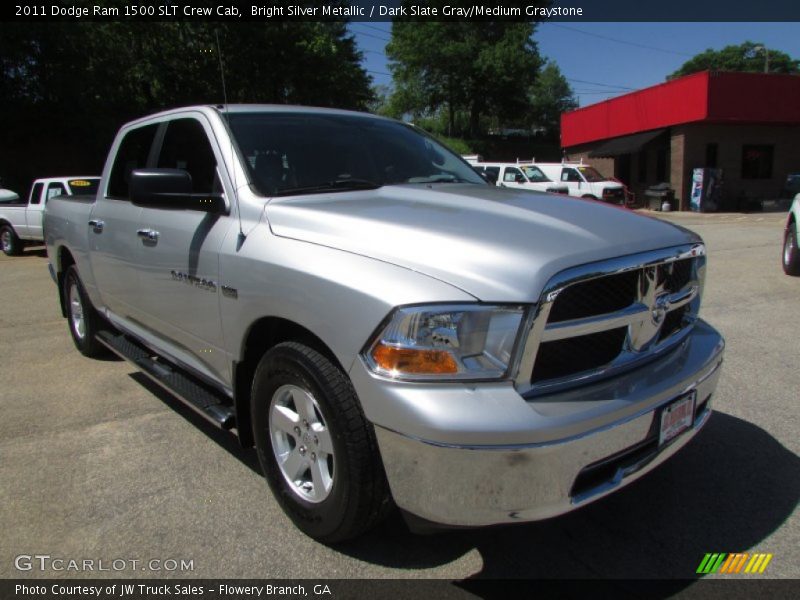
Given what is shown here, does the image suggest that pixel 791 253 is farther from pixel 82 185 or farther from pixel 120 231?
pixel 82 185

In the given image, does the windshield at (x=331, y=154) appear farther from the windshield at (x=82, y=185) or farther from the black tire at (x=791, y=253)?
the windshield at (x=82, y=185)

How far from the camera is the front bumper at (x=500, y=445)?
198cm

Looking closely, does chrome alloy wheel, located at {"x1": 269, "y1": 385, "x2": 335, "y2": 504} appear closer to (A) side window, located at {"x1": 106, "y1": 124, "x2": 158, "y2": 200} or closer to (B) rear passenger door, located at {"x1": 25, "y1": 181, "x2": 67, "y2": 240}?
(A) side window, located at {"x1": 106, "y1": 124, "x2": 158, "y2": 200}

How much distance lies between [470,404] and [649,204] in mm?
26604

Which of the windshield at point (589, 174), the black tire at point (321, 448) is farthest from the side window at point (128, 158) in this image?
the windshield at point (589, 174)

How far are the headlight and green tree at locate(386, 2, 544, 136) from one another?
53438 millimetres

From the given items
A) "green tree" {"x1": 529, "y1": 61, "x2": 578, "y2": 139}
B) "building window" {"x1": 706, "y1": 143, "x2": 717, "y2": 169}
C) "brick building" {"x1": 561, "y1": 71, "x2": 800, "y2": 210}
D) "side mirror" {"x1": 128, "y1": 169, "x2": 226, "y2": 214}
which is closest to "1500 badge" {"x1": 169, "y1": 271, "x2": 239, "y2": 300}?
"side mirror" {"x1": 128, "y1": 169, "x2": 226, "y2": 214}

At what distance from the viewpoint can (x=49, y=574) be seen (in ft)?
8.34

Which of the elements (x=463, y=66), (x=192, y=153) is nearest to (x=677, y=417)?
(x=192, y=153)

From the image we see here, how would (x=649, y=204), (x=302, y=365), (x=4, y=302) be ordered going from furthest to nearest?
(x=649, y=204) < (x=4, y=302) < (x=302, y=365)

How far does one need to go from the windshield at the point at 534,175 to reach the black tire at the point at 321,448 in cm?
2033

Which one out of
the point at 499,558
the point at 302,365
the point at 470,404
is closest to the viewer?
the point at 470,404

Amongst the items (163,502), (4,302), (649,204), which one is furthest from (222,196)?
(649,204)

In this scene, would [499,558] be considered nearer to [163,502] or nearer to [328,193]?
[163,502]
